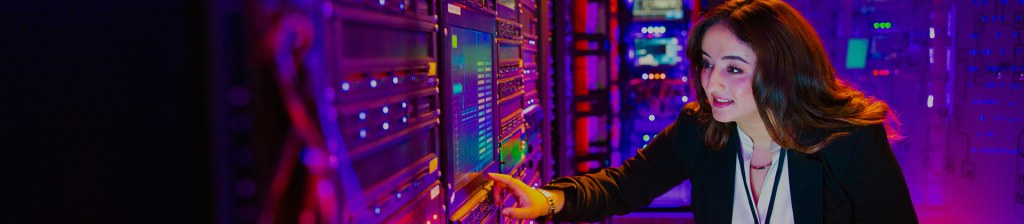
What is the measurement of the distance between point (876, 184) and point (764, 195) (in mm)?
263

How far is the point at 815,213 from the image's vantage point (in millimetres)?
1885

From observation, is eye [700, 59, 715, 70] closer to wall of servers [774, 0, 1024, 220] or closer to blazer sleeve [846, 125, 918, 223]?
blazer sleeve [846, 125, 918, 223]

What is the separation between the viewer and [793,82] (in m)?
1.82

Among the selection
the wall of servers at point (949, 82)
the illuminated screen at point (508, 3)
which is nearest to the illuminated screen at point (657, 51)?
the wall of servers at point (949, 82)

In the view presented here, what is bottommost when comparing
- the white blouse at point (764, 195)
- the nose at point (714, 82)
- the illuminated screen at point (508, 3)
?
the white blouse at point (764, 195)

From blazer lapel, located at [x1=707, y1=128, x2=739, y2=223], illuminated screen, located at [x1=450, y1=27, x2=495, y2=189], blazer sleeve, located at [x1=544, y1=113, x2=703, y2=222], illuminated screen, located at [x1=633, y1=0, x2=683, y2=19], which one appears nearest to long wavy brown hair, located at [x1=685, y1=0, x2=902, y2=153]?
blazer lapel, located at [x1=707, y1=128, x2=739, y2=223]

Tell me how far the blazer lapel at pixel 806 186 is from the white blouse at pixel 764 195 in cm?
2

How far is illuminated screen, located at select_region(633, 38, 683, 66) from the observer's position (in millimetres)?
3830

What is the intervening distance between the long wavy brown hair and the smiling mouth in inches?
2.5

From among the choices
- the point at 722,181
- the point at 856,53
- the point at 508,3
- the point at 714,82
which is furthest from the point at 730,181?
the point at 856,53

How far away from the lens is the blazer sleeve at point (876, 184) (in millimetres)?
1800

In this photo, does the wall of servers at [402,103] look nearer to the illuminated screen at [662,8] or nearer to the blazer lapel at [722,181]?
the blazer lapel at [722,181]

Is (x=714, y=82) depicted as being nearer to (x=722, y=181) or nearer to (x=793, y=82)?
(x=793, y=82)

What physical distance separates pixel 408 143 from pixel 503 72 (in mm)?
883
